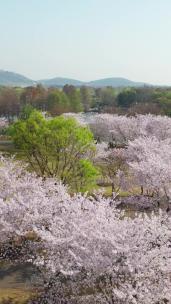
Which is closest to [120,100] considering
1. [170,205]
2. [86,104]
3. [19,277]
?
[86,104]

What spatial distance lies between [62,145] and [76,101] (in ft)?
242

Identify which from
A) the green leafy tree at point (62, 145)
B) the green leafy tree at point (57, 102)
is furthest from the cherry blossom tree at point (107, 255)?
the green leafy tree at point (57, 102)

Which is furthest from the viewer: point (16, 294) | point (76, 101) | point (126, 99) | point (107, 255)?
point (126, 99)

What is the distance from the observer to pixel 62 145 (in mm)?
36125

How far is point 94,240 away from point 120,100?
117 meters

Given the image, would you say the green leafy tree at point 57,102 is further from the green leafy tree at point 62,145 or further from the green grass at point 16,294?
the green grass at point 16,294

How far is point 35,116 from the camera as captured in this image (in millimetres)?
38000

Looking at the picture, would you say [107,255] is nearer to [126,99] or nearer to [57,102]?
[57,102]

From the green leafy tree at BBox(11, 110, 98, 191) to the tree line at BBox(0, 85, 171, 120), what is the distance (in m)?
44.3

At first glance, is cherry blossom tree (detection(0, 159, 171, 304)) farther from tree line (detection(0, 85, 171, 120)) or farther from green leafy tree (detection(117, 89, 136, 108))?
green leafy tree (detection(117, 89, 136, 108))

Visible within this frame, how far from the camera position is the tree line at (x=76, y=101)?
88562 mm

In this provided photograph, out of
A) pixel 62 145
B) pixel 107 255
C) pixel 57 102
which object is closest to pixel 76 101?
pixel 57 102

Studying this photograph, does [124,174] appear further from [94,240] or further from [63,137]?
[94,240]

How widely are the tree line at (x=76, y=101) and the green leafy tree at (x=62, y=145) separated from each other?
44.3 metres
